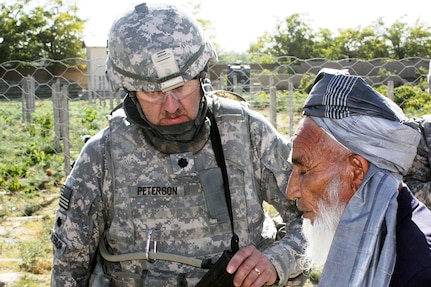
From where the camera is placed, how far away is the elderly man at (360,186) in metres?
1.55

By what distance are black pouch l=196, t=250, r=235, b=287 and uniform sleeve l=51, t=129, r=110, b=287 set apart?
56 centimetres

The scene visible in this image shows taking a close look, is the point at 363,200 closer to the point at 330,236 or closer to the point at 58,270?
the point at 330,236

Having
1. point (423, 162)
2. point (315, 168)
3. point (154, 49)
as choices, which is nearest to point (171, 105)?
point (154, 49)

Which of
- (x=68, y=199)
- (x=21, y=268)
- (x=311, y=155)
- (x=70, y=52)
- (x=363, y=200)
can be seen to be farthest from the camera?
(x=70, y=52)

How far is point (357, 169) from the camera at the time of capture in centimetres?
170

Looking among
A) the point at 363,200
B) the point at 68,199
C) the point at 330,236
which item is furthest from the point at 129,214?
the point at 363,200

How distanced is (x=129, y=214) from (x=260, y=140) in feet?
2.10

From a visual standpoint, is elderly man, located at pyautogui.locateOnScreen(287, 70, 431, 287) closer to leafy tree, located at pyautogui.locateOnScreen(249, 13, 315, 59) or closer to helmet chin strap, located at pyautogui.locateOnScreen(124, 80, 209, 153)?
helmet chin strap, located at pyautogui.locateOnScreen(124, 80, 209, 153)

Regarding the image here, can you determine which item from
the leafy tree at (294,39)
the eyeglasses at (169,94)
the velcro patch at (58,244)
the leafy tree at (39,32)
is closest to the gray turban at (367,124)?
the eyeglasses at (169,94)

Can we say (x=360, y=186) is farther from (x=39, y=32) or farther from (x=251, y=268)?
(x=39, y=32)

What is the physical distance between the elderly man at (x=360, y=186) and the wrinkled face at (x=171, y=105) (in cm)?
69

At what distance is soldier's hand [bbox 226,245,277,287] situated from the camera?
221 cm

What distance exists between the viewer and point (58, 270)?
8.14 ft

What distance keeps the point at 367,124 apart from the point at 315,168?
216 mm
